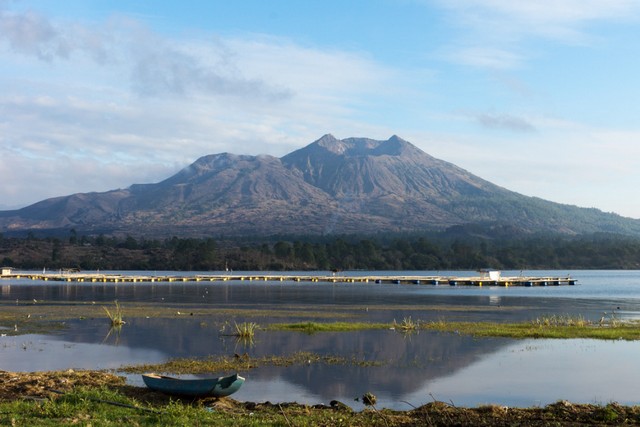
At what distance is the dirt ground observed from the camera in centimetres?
1734

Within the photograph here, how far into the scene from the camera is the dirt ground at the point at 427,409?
17344mm

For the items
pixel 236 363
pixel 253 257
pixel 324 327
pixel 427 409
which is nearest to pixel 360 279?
pixel 253 257

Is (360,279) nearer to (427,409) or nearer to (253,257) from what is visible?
(253,257)

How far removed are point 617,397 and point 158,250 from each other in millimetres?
176981

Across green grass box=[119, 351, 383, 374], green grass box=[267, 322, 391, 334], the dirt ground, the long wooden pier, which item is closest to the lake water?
green grass box=[119, 351, 383, 374]

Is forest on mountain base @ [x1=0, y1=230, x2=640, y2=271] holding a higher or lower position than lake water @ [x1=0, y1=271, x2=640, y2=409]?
higher

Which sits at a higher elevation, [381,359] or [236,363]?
[236,363]

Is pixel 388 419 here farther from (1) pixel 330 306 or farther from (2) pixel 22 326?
(1) pixel 330 306

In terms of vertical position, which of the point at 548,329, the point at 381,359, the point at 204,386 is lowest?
the point at 381,359

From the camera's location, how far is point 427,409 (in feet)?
61.6

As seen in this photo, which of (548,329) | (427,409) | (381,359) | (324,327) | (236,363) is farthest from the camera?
(324,327)

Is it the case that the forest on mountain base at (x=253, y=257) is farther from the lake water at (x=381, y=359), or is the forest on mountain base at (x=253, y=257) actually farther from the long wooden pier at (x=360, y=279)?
the lake water at (x=381, y=359)

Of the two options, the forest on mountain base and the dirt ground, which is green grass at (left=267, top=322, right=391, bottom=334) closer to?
the dirt ground

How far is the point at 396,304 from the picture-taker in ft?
222
